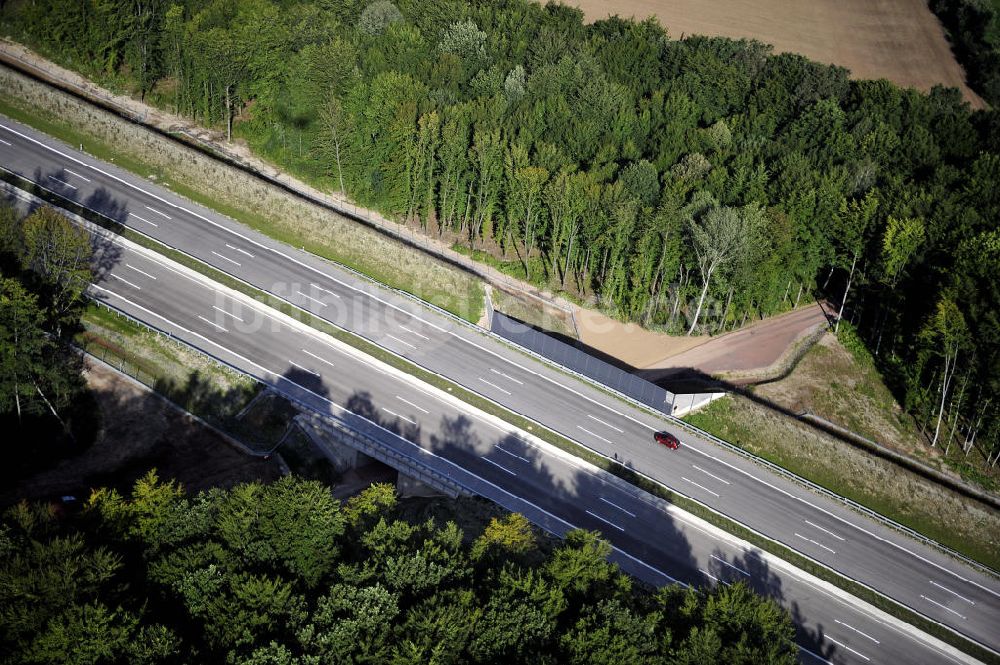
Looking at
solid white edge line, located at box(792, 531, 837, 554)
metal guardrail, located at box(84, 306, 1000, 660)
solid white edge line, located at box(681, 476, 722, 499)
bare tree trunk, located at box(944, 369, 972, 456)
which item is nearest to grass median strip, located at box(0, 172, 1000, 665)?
metal guardrail, located at box(84, 306, 1000, 660)

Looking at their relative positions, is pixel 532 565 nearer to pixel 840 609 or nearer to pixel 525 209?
pixel 840 609

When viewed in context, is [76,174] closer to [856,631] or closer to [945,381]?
[856,631]

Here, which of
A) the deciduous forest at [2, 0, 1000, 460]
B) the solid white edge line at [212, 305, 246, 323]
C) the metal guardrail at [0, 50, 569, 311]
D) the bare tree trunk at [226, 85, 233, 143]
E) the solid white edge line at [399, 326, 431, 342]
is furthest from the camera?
the bare tree trunk at [226, 85, 233, 143]

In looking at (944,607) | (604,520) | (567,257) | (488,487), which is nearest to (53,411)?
(488,487)

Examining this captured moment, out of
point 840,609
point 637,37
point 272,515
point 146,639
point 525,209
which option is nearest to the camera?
point 146,639

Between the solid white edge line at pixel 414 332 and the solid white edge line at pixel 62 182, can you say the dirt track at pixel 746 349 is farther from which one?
the solid white edge line at pixel 62 182

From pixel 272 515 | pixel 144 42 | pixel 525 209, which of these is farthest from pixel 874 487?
pixel 144 42

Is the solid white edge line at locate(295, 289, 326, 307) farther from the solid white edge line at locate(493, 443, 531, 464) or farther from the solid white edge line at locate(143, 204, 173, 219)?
the solid white edge line at locate(493, 443, 531, 464)
